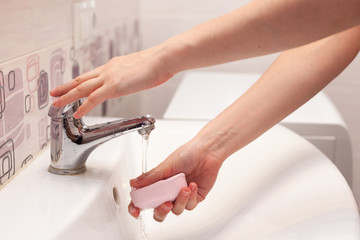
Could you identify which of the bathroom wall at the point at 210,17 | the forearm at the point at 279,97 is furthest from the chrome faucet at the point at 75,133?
the bathroom wall at the point at 210,17

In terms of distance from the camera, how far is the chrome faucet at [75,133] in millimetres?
600

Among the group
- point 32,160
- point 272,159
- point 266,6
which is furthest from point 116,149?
point 266,6

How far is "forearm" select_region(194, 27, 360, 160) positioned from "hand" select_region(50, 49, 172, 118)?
19 centimetres

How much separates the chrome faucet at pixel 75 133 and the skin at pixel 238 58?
0.04 meters

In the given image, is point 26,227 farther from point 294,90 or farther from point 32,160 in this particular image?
point 294,90

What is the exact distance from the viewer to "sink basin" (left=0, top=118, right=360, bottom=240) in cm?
53

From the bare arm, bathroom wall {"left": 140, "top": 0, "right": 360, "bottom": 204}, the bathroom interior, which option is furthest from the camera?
bathroom wall {"left": 140, "top": 0, "right": 360, "bottom": 204}

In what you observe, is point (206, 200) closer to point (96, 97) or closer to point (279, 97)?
point (279, 97)

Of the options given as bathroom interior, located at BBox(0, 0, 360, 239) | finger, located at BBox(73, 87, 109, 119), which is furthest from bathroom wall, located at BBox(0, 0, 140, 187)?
finger, located at BBox(73, 87, 109, 119)

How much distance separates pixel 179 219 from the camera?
74 cm

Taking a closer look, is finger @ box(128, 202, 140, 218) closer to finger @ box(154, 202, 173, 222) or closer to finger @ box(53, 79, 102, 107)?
finger @ box(154, 202, 173, 222)

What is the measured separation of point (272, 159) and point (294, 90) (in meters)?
0.13

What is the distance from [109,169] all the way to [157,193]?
99mm

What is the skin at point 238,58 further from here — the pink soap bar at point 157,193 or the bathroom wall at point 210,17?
the bathroom wall at point 210,17
